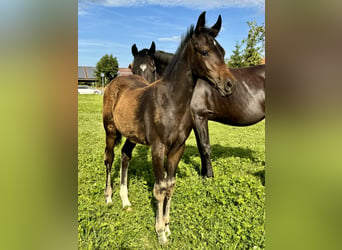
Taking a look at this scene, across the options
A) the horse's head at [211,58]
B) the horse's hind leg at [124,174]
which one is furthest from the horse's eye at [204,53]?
the horse's hind leg at [124,174]

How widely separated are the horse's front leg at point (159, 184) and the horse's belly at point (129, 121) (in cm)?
30

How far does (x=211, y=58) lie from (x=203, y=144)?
2517 millimetres

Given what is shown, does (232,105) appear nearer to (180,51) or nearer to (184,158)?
(184,158)

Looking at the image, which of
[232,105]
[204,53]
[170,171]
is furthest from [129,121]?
[232,105]

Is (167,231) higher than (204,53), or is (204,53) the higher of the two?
(204,53)

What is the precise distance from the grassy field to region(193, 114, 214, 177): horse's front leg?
0.62 ft

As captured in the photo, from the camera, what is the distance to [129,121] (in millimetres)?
2842

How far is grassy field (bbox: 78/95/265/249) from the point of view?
2520 mm

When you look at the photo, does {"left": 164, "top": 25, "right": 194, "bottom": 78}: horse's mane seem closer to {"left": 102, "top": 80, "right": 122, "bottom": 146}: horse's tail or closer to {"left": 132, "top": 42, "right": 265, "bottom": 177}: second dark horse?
{"left": 102, "top": 80, "right": 122, "bottom": 146}: horse's tail

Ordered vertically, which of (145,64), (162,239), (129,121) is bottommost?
(162,239)

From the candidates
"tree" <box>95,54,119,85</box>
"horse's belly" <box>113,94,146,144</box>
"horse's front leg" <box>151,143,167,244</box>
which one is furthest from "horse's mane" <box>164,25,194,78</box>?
"tree" <box>95,54,119,85</box>
